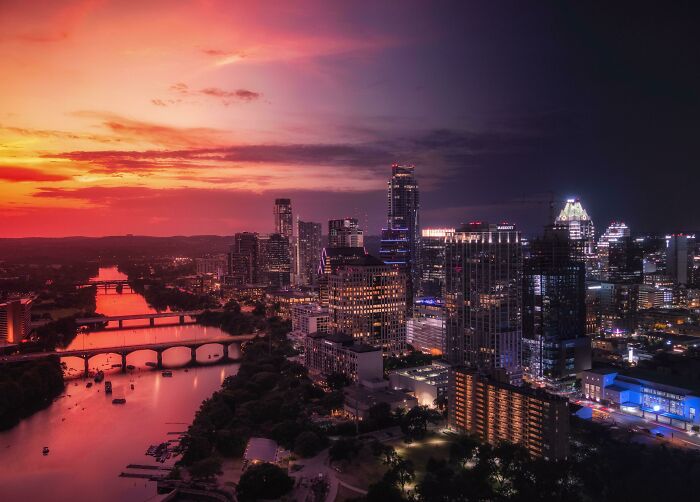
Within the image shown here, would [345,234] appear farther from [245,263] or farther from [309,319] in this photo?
[309,319]

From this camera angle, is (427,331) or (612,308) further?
(612,308)

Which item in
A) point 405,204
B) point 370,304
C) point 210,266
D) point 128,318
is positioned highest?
point 405,204

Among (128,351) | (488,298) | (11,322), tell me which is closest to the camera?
(488,298)

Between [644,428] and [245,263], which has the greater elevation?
[245,263]

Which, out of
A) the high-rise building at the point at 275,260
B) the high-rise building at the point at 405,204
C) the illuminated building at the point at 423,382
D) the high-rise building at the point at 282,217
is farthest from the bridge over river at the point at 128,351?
the high-rise building at the point at 282,217

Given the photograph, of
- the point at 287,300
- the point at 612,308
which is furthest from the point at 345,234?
the point at 612,308

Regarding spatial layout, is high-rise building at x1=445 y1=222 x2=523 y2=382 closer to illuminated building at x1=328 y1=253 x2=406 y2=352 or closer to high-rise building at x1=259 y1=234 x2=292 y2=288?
illuminated building at x1=328 y1=253 x2=406 y2=352

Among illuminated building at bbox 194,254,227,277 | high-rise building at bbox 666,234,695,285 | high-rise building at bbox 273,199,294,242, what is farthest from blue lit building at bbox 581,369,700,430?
illuminated building at bbox 194,254,227,277
